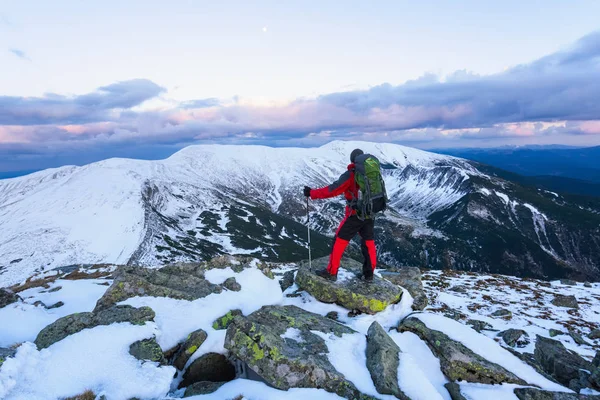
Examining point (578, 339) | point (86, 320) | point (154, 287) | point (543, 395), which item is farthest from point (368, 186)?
point (578, 339)

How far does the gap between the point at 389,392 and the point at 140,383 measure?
19.7 feet

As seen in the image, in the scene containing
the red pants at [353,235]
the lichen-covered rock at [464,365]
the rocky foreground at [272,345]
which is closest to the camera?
the rocky foreground at [272,345]

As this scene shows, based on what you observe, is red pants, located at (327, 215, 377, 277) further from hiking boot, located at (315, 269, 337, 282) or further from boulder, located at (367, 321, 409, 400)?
boulder, located at (367, 321, 409, 400)

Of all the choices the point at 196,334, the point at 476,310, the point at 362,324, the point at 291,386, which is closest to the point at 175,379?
the point at 196,334

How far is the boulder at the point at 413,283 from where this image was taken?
14.5 metres

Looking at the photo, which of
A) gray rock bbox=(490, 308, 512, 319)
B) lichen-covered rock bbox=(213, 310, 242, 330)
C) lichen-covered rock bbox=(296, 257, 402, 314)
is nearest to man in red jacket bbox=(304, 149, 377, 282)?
lichen-covered rock bbox=(296, 257, 402, 314)

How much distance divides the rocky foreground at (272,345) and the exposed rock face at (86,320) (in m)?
0.04

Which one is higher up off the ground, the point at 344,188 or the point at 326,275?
the point at 344,188

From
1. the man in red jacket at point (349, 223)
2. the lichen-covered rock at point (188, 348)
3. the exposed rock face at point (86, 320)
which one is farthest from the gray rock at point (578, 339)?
the exposed rock face at point (86, 320)

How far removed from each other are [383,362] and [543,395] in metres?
4.11

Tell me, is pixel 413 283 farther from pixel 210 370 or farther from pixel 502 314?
pixel 210 370

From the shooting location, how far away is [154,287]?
1251cm

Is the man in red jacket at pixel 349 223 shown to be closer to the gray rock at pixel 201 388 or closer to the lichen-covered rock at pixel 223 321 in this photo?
the lichen-covered rock at pixel 223 321

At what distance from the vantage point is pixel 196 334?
31.5 ft
